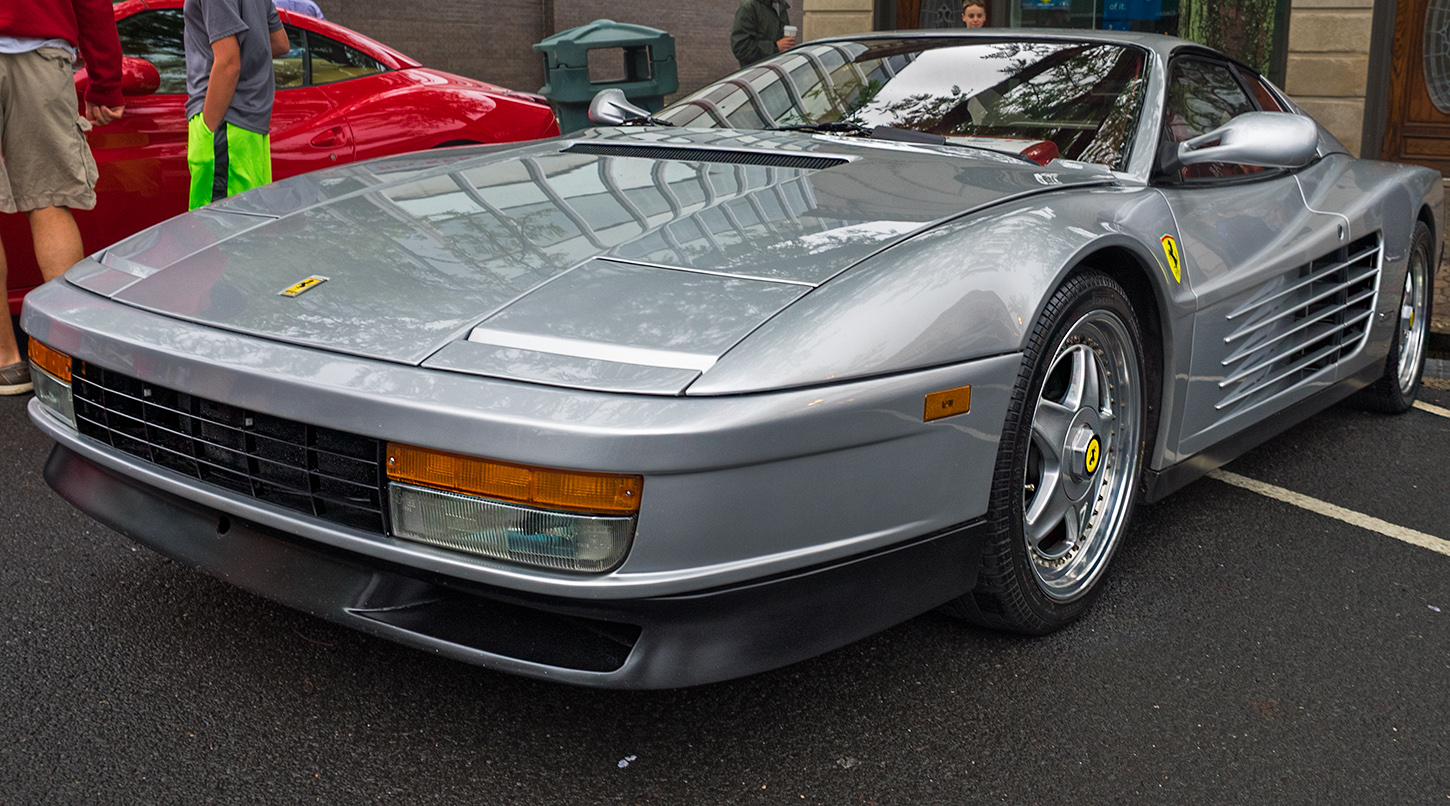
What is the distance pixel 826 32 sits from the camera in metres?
10.3

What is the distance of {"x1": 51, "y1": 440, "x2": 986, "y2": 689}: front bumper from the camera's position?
1762 millimetres

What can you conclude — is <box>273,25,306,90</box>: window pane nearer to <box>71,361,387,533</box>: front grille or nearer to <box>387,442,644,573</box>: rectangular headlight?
<box>71,361,387,533</box>: front grille

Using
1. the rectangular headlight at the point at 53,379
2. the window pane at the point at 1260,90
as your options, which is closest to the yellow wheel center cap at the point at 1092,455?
the window pane at the point at 1260,90

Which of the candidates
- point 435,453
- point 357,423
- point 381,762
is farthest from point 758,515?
point 381,762

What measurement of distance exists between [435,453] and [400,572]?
8.7 inches

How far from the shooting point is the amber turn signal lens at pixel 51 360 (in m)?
2.20

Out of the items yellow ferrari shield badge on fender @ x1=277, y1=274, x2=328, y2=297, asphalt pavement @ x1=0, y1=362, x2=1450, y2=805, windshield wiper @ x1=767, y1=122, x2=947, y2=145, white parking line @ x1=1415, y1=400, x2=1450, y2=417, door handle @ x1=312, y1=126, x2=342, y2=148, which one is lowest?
white parking line @ x1=1415, y1=400, x2=1450, y2=417

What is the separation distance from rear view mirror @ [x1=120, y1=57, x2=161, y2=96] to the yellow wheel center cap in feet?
11.9

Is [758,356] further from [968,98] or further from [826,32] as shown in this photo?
[826,32]

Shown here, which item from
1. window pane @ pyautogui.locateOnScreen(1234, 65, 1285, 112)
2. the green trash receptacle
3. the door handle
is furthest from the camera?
the green trash receptacle

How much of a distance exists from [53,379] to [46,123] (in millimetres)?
2258

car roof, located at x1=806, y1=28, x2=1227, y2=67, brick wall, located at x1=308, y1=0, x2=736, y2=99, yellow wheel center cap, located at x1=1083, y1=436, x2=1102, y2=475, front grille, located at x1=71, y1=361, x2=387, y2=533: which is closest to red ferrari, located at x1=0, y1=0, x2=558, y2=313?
car roof, located at x1=806, y1=28, x2=1227, y2=67

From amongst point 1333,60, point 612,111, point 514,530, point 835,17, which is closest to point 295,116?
point 612,111

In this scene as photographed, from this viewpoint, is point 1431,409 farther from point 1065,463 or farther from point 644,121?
point 644,121
